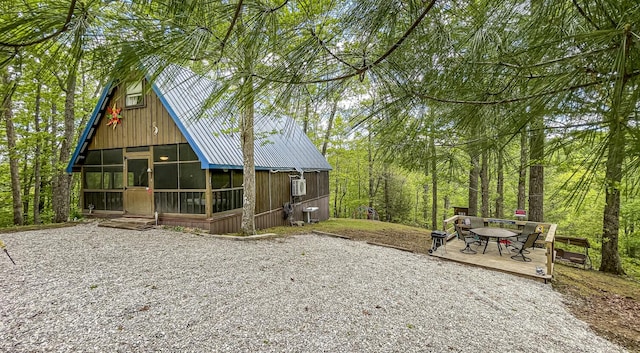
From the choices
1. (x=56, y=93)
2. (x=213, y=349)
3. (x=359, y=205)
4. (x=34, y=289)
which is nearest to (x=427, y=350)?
(x=213, y=349)

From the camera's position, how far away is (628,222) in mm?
11750

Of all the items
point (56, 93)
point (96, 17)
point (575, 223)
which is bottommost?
point (575, 223)

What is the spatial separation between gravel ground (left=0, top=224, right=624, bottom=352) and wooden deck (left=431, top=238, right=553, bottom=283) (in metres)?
0.31

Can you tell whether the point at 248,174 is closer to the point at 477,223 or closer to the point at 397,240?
the point at 397,240

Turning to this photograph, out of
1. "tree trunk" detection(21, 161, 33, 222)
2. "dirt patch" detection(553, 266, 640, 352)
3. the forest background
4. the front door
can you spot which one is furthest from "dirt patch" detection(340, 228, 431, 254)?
"tree trunk" detection(21, 161, 33, 222)

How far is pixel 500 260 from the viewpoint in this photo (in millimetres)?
6016

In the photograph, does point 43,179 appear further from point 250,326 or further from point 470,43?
point 470,43

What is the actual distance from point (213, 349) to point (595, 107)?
140 inches

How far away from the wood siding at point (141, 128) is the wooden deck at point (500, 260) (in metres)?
8.22

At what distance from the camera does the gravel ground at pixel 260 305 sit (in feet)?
8.59

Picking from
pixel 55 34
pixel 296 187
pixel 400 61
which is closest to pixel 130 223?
pixel 296 187

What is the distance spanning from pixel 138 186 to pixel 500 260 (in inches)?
421

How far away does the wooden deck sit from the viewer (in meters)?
5.27

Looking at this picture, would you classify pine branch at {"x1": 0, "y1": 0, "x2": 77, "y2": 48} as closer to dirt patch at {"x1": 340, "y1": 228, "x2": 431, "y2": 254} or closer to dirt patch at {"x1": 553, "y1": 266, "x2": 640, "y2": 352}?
dirt patch at {"x1": 553, "y1": 266, "x2": 640, "y2": 352}
